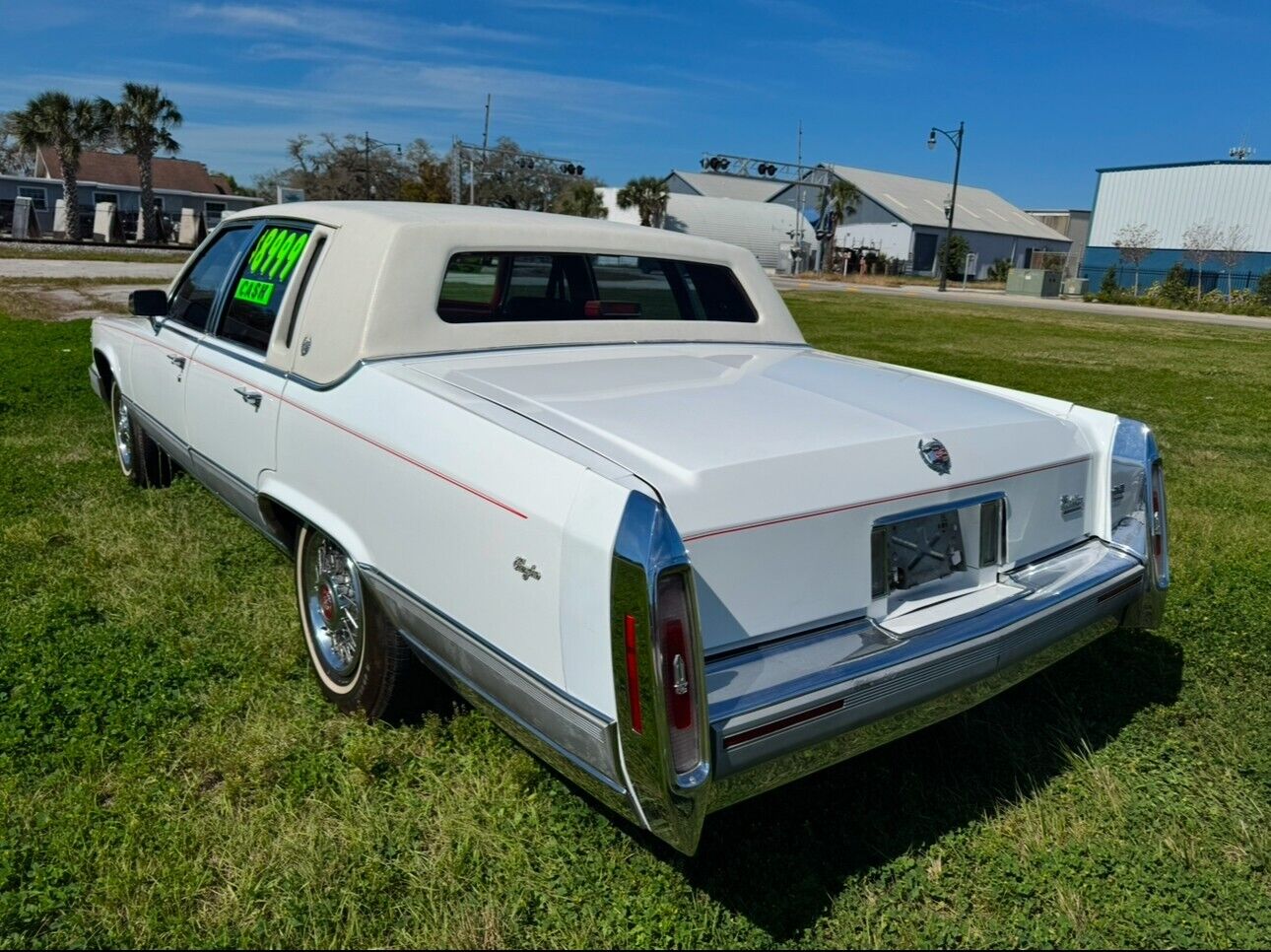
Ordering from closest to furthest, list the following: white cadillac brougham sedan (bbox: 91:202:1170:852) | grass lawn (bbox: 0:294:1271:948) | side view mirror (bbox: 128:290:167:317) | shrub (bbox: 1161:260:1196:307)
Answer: white cadillac brougham sedan (bbox: 91:202:1170:852) → grass lawn (bbox: 0:294:1271:948) → side view mirror (bbox: 128:290:167:317) → shrub (bbox: 1161:260:1196:307)

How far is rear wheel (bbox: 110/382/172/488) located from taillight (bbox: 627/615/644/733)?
3846 mm

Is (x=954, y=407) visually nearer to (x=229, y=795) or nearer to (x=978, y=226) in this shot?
(x=229, y=795)

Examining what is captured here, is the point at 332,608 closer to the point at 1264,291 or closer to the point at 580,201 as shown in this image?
the point at 1264,291

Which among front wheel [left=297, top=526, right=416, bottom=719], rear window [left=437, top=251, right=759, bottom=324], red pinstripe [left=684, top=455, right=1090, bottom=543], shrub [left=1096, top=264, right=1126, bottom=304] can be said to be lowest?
front wheel [left=297, top=526, right=416, bottom=719]

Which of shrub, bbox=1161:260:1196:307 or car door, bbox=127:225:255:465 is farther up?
shrub, bbox=1161:260:1196:307

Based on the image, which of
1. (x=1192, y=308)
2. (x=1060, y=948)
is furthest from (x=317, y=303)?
(x=1192, y=308)

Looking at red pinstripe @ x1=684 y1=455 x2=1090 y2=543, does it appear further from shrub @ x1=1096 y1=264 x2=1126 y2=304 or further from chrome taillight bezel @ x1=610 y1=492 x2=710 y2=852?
shrub @ x1=1096 y1=264 x2=1126 y2=304

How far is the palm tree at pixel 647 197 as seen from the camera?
190ft

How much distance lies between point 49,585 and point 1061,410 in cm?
395

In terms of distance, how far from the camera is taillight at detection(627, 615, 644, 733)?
190 cm

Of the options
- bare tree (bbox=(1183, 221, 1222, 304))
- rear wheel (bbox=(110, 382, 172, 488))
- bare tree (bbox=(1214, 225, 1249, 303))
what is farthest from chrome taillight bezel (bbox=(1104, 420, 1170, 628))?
bare tree (bbox=(1214, 225, 1249, 303))

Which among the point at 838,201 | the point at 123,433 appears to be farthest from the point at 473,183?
the point at 123,433

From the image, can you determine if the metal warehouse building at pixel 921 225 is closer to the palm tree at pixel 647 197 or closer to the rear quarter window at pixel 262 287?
the palm tree at pixel 647 197

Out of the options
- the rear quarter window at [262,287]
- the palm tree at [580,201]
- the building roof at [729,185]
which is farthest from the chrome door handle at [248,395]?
the building roof at [729,185]
